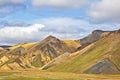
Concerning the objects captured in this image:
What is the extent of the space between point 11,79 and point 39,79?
16627mm

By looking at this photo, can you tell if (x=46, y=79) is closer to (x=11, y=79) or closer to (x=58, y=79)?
(x=58, y=79)

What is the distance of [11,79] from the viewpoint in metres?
185

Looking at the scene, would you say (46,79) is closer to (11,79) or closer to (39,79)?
(39,79)

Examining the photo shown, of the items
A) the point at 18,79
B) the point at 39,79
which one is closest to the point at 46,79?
the point at 39,79

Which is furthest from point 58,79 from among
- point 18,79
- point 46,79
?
point 18,79

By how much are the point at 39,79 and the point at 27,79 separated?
7155mm

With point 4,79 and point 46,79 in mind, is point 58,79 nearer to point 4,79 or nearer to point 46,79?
point 46,79

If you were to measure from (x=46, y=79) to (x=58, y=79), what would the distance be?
7179mm

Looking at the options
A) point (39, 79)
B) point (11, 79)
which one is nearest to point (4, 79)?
point (11, 79)

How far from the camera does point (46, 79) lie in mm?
183000

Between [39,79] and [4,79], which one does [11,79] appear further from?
[39,79]

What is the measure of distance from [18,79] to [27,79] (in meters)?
5.24

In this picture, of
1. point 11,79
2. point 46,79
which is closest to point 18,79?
point 11,79

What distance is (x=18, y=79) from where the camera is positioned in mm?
183625
